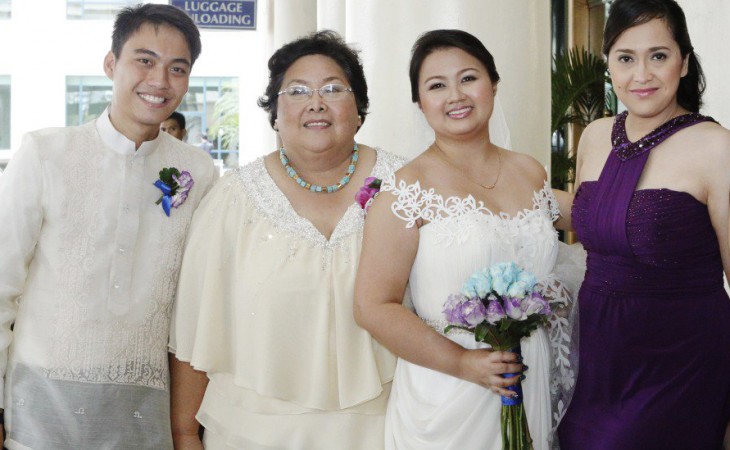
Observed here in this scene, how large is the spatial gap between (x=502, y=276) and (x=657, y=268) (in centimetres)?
61

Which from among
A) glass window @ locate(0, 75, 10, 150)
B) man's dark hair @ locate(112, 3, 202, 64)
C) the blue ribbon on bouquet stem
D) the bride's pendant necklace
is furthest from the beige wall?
glass window @ locate(0, 75, 10, 150)

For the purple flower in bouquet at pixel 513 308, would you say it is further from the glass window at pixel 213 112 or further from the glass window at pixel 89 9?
the glass window at pixel 89 9

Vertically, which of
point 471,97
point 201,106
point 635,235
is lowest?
point 635,235

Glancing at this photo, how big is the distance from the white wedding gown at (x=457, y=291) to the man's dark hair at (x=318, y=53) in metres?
0.59

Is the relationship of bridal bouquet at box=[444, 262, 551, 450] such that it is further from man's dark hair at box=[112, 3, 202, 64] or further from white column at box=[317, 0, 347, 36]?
white column at box=[317, 0, 347, 36]

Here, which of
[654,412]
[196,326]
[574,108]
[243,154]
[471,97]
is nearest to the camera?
[654,412]

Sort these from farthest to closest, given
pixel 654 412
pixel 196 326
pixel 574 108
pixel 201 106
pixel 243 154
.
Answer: pixel 201 106, pixel 243 154, pixel 574 108, pixel 196 326, pixel 654 412

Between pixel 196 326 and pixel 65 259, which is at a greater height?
pixel 65 259

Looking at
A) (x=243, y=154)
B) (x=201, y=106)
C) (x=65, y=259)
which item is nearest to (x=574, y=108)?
(x=65, y=259)

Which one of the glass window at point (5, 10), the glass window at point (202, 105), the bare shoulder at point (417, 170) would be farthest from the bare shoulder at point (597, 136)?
the glass window at point (5, 10)

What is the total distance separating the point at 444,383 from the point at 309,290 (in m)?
0.58

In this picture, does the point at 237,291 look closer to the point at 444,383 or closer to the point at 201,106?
the point at 444,383

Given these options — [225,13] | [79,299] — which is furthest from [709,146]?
[225,13]

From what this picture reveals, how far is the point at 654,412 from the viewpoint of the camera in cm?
279
